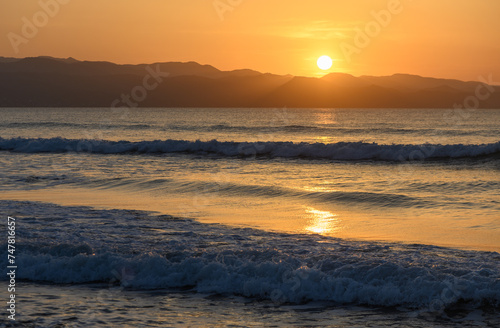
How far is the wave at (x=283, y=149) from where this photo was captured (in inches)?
1226

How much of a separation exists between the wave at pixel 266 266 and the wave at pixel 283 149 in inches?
808

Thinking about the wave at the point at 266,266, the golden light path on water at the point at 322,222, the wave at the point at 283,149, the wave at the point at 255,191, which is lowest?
the wave at the point at 266,266

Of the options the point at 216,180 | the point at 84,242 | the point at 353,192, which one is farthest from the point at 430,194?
the point at 84,242

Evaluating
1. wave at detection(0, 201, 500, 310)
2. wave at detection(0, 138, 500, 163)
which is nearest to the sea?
wave at detection(0, 201, 500, 310)

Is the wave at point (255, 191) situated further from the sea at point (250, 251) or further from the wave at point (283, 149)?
the wave at point (283, 149)

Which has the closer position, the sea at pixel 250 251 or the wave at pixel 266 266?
the sea at pixel 250 251

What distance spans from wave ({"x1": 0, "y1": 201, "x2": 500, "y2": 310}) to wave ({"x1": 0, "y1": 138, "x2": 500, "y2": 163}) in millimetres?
20527

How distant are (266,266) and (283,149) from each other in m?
25.1

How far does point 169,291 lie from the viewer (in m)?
8.84

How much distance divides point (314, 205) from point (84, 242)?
7235 millimetres

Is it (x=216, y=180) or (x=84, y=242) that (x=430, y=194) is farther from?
(x=84, y=242)

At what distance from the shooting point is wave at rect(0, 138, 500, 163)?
3115 cm

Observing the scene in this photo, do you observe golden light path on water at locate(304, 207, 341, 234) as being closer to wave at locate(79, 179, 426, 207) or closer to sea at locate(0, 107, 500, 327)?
sea at locate(0, 107, 500, 327)

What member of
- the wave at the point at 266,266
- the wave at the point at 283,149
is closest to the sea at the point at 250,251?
the wave at the point at 266,266
